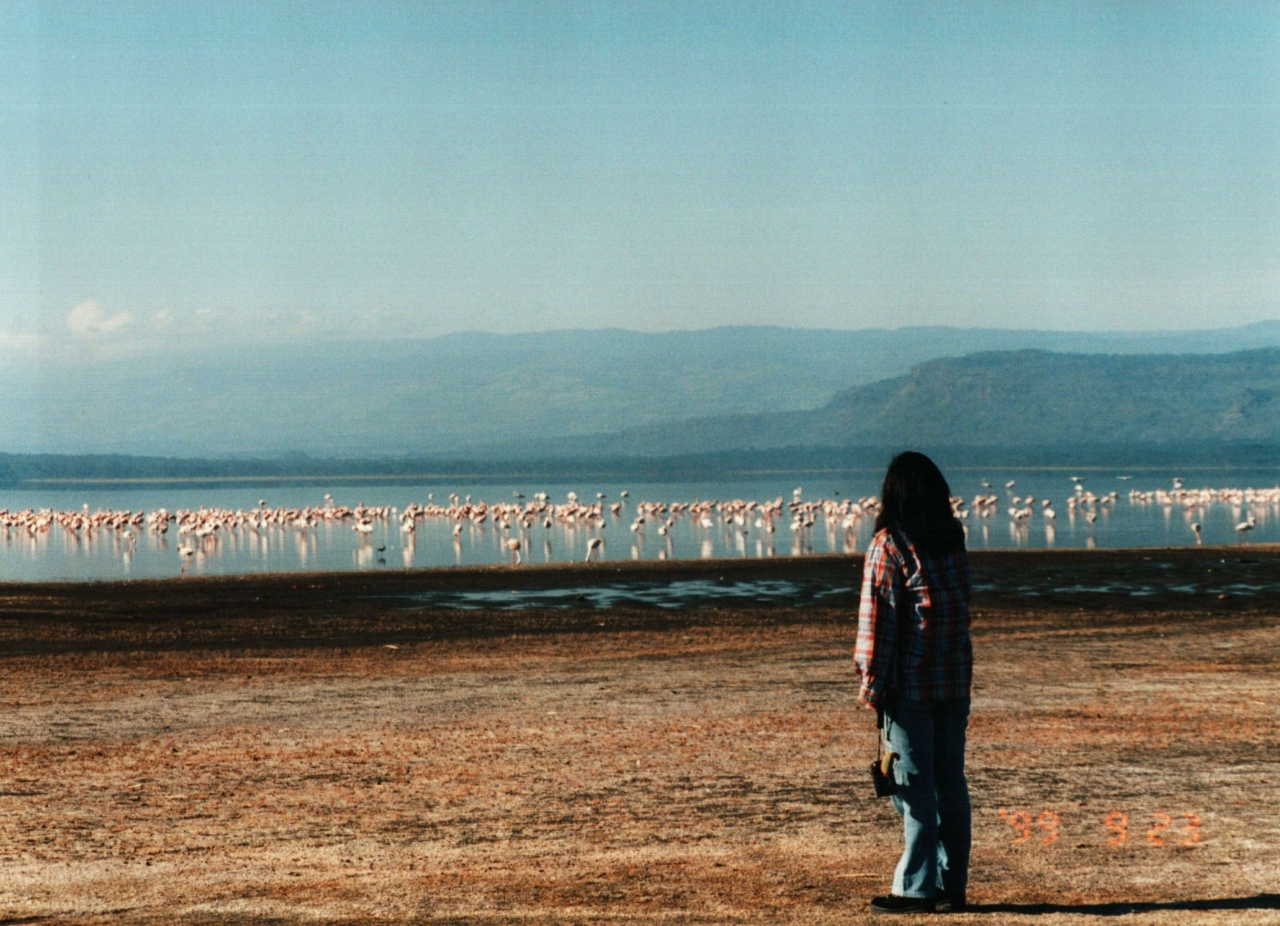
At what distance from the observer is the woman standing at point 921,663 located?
7.34 m

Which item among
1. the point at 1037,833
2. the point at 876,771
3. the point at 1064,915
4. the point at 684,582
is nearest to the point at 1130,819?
the point at 1037,833

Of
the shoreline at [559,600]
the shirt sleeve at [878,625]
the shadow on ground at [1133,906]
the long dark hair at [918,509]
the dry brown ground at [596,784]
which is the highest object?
the long dark hair at [918,509]

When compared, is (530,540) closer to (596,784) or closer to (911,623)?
(596,784)

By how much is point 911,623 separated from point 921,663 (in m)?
0.18

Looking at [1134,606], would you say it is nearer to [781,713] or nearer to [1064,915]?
[781,713]

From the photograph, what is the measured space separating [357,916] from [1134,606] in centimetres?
2025

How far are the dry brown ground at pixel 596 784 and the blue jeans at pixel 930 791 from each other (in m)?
0.26

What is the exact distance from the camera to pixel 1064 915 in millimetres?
7477

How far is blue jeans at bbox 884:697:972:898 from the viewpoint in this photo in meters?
7.45

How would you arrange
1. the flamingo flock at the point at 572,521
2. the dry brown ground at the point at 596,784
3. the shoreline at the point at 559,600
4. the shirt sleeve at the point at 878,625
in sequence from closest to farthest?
the shirt sleeve at the point at 878,625, the dry brown ground at the point at 596,784, the shoreline at the point at 559,600, the flamingo flock at the point at 572,521

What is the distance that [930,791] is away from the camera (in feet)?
24.6
